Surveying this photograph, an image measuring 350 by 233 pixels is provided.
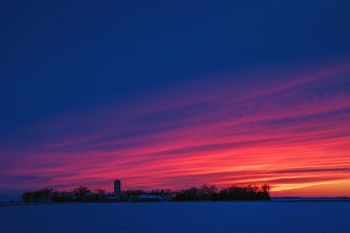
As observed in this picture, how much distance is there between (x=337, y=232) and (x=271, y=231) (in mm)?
5491

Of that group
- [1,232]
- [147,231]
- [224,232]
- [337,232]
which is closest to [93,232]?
[147,231]

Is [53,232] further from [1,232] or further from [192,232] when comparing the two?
[192,232]

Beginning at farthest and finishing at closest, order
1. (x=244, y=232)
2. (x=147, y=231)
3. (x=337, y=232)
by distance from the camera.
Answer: (x=147, y=231)
(x=244, y=232)
(x=337, y=232)

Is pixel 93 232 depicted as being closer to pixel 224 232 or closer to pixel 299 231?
pixel 224 232

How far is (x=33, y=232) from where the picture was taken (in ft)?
138

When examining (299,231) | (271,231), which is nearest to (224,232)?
(271,231)

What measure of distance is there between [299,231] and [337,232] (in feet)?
12.8

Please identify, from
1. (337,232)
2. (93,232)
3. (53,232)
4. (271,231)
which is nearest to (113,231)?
(93,232)

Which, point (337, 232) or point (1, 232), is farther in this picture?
point (1, 232)

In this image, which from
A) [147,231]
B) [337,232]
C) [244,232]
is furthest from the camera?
[147,231]

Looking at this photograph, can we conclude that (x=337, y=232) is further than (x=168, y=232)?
No

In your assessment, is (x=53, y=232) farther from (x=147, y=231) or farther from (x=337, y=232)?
(x=337, y=232)

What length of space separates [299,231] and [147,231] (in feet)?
43.2

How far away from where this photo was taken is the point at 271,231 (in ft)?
125
